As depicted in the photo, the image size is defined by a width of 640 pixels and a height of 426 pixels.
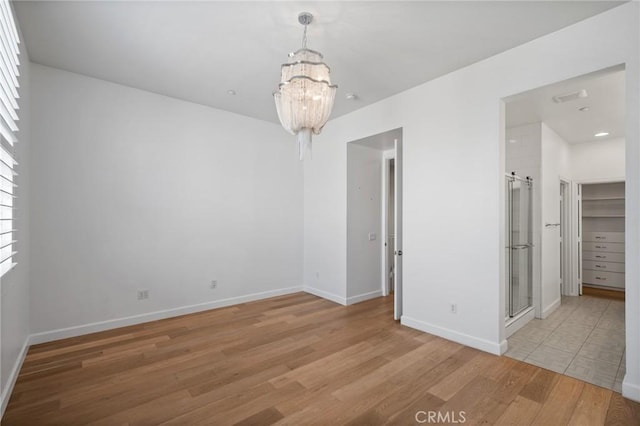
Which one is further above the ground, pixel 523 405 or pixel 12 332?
pixel 12 332

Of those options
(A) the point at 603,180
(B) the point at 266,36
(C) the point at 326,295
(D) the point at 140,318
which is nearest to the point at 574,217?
(A) the point at 603,180

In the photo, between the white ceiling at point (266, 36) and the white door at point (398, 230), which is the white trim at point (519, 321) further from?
the white ceiling at point (266, 36)

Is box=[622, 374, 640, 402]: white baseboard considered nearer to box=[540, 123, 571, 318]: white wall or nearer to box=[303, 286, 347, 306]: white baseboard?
box=[540, 123, 571, 318]: white wall

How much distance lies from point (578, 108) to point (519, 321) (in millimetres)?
2895

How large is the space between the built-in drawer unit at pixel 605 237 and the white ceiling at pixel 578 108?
209cm

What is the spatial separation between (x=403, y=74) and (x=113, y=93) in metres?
3.57

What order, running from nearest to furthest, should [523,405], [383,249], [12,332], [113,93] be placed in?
[523,405]
[12,332]
[113,93]
[383,249]

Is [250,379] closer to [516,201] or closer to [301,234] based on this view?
[301,234]

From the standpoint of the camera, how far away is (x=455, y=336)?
3.25m

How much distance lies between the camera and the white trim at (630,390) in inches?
85.9

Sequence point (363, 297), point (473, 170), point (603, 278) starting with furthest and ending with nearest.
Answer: point (603, 278)
point (363, 297)
point (473, 170)

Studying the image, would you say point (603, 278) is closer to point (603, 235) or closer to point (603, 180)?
point (603, 235)

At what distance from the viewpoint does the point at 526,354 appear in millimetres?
2949

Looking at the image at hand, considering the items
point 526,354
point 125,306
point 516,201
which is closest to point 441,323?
point 526,354
